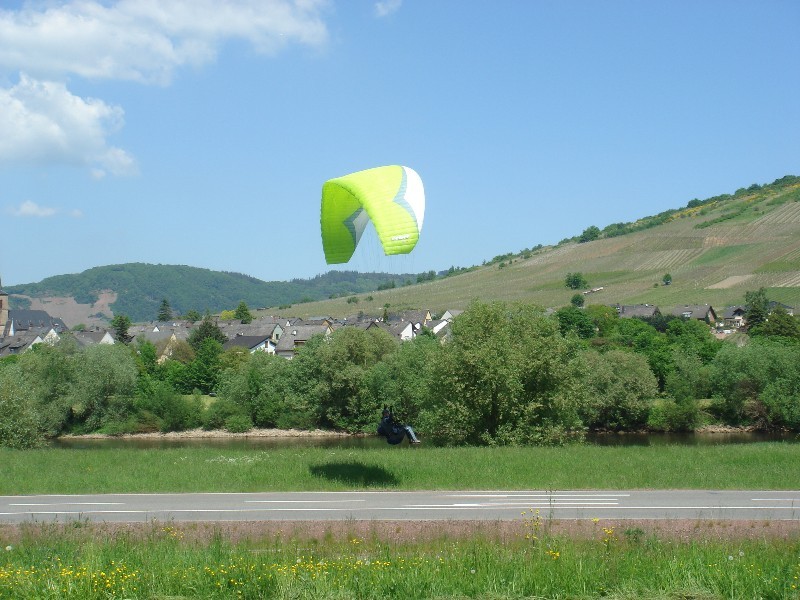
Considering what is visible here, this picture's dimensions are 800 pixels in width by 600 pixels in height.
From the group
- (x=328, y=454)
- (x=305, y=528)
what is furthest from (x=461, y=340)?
(x=305, y=528)

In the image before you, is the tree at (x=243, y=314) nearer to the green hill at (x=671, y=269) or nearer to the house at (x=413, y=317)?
the green hill at (x=671, y=269)

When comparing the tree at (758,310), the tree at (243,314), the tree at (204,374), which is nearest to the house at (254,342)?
the tree at (243,314)

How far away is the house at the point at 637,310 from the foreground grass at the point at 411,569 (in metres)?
104

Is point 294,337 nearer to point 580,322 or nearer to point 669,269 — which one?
point 580,322

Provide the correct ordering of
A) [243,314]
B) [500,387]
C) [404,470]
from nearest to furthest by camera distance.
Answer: [404,470], [500,387], [243,314]

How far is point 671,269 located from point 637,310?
35.7 meters

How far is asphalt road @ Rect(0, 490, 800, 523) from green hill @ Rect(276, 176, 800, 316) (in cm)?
9897

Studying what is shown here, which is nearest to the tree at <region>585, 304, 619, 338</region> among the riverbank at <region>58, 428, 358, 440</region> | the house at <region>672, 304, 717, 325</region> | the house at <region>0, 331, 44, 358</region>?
the house at <region>672, 304, 717, 325</region>

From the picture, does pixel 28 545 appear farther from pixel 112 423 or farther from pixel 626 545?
pixel 112 423

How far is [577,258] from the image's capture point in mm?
181500

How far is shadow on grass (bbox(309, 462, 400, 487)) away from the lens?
19.4 m

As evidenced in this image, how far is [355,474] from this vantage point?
788 inches

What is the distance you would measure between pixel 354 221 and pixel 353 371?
1525 inches

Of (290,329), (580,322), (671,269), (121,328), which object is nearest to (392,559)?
(580,322)
